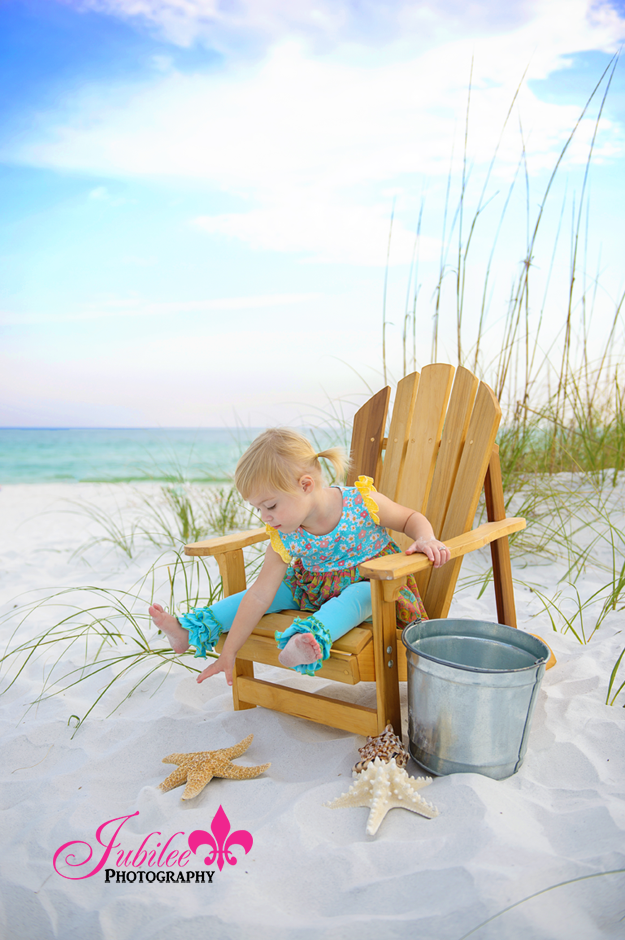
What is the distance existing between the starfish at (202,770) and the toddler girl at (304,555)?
0.23 m

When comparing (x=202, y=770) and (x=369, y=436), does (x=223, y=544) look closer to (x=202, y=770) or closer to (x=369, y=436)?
(x=202, y=770)

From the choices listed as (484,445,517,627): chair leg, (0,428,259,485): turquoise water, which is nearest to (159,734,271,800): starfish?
(484,445,517,627): chair leg

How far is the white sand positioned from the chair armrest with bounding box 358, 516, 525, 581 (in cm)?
58

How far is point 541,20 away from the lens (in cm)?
357

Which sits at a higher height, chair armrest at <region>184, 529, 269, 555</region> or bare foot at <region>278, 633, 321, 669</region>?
chair armrest at <region>184, 529, 269, 555</region>

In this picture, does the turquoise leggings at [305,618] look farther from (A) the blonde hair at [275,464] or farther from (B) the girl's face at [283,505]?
(A) the blonde hair at [275,464]

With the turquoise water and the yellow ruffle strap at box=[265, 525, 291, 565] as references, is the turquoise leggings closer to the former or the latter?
the yellow ruffle strap at box=[265, 525, 291, 565]

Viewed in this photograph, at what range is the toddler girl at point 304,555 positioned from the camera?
1.71 metres

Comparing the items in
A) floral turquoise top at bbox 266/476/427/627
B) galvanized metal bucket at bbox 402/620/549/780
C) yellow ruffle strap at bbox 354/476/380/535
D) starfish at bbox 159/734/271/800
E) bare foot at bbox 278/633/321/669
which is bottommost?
starfish at bbox 159/734/271/800

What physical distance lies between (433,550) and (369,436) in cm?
95

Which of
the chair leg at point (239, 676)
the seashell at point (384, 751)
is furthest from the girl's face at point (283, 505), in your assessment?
the seashell at point (384, 751)

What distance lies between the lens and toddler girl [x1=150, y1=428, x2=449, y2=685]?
5.59ft

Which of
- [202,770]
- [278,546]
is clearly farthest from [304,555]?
[202,770]

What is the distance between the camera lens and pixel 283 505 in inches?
70.1
